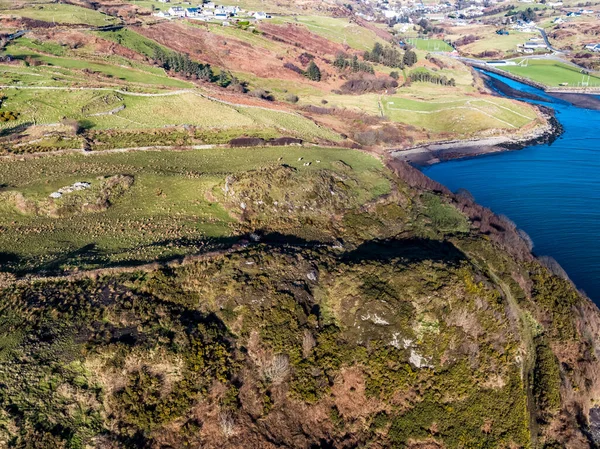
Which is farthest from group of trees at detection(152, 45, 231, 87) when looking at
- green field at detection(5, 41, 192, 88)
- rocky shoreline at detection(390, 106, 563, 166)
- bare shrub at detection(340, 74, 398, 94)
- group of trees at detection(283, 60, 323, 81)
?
rocky shoreline at detection(390, 106, 563, 166)

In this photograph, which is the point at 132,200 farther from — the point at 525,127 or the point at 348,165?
the point at 525,127

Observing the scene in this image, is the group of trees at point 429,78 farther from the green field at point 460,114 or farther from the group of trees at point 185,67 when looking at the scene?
the group of trees at point 185,67

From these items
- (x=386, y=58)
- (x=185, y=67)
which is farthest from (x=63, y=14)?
(x=386, y=58)

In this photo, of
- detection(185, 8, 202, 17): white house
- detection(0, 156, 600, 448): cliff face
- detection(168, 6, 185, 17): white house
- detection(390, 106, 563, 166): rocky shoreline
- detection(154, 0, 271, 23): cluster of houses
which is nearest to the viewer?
detection(0, 156, 600, 448): cliff face

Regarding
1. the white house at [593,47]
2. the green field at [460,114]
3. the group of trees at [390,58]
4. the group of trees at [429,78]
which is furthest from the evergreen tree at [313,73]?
the white house at [593,47]

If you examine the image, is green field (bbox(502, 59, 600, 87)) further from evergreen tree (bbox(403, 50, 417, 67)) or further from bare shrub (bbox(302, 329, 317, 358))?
bare shrub (bbox(302, 329, 317, 358))

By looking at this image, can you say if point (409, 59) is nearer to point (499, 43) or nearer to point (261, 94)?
point (261, 94)

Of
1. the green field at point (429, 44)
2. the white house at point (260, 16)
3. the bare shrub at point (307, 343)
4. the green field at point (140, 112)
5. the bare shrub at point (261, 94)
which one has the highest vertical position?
the green field at point (429, 44)
